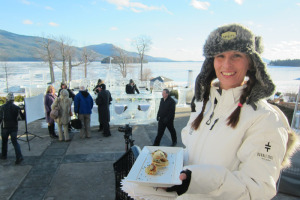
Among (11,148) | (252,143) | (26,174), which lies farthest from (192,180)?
(11,148)

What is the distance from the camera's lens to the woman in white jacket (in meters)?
0.96

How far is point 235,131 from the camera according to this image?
1.11 metres

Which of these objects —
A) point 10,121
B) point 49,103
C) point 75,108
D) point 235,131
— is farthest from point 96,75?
point 235,131

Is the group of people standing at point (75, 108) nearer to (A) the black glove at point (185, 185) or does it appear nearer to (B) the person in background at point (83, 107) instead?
(B) the person in background at point (83, 107)

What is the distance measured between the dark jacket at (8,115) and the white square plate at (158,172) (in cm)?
449

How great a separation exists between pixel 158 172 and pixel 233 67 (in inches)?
34.2

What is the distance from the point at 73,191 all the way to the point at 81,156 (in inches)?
63.9

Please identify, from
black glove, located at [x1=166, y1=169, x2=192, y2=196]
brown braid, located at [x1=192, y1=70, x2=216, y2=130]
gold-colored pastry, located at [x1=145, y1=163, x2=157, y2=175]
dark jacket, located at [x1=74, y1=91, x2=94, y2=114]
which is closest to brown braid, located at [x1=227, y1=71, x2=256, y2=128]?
brown braid, located at [x1=192, y1=70, x2=216, y2=130]

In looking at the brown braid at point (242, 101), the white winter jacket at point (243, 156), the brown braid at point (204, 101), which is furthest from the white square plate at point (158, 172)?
the brown braid at point (242, 101)

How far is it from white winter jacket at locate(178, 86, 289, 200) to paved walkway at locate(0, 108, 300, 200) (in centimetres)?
315

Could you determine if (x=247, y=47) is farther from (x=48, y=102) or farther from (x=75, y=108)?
(x=48, y=102)

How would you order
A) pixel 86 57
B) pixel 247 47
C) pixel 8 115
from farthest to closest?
pixel 86 57
pixel 8 115
pixel 247 47

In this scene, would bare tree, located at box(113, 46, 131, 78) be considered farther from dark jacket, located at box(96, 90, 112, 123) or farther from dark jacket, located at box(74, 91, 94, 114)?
dark jacket, located at box(74, 91, 94, 114)

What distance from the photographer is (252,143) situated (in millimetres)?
1014
